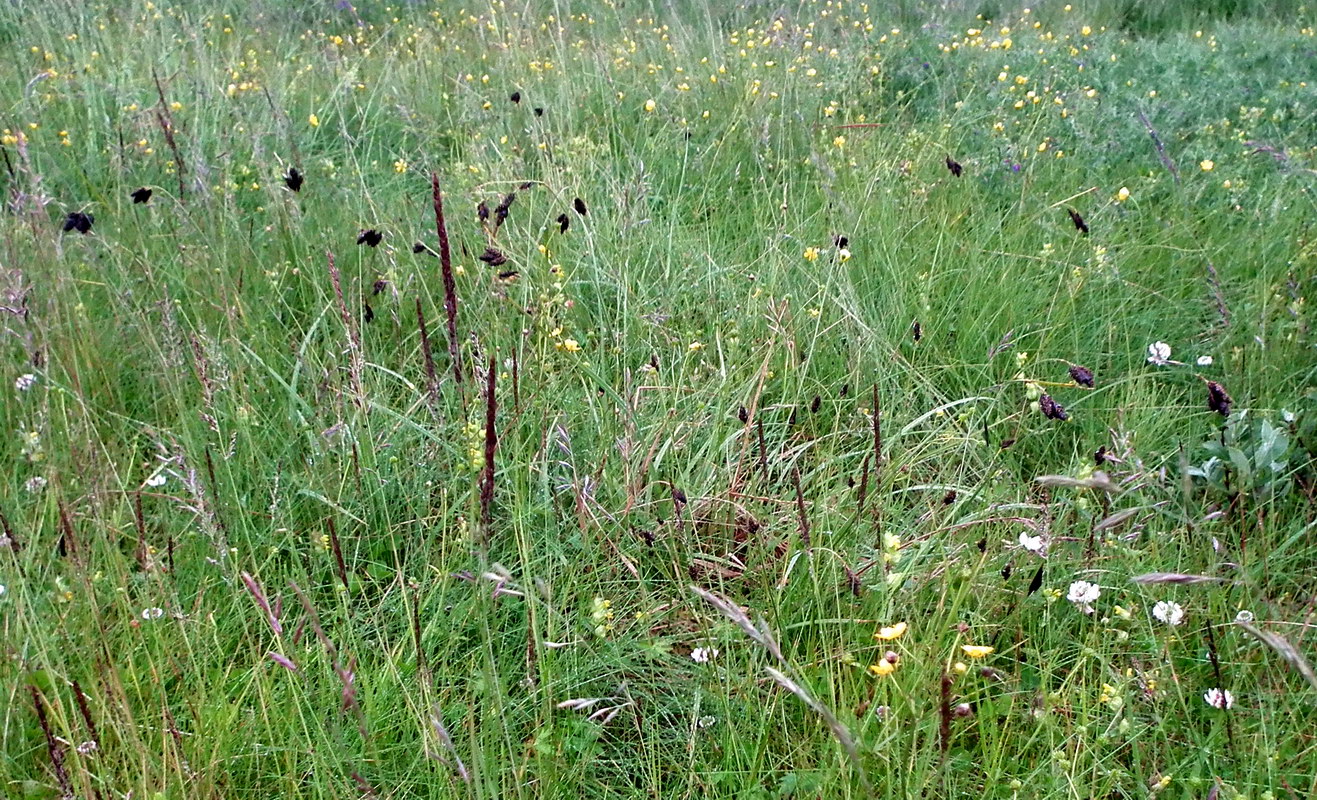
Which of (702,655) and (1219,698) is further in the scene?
(702,655)

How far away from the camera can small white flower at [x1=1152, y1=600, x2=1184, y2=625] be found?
1394 millimetres

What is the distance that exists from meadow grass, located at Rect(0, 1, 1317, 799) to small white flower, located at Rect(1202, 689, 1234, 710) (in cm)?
2

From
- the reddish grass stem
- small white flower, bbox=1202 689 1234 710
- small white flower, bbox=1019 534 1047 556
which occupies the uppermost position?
the reddish grass stem

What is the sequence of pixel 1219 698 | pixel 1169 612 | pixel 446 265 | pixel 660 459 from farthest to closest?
pixel 660 459 → pixel 1169 612 → pixel 1219 698 → pixel 446 265

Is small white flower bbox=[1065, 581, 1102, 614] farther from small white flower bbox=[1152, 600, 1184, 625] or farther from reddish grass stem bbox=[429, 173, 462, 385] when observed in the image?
reddish grass stem bbox=[429, 173, 462, 385]

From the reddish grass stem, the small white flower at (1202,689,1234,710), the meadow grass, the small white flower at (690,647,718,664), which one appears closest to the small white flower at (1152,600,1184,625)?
Answer: the meadow grass

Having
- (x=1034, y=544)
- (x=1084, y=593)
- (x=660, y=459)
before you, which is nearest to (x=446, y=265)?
(x=660, y=459)

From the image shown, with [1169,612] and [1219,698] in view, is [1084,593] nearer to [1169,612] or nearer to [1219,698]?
[1169,612]

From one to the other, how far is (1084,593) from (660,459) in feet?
2.62

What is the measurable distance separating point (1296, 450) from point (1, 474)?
264 centimetres

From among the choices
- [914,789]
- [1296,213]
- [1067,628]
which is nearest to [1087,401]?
[1067,628]

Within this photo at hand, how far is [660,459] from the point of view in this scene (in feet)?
6.02

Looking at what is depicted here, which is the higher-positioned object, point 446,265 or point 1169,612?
point 446,265

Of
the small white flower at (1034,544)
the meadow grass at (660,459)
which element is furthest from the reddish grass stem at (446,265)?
the small white flower at (1034,544)
